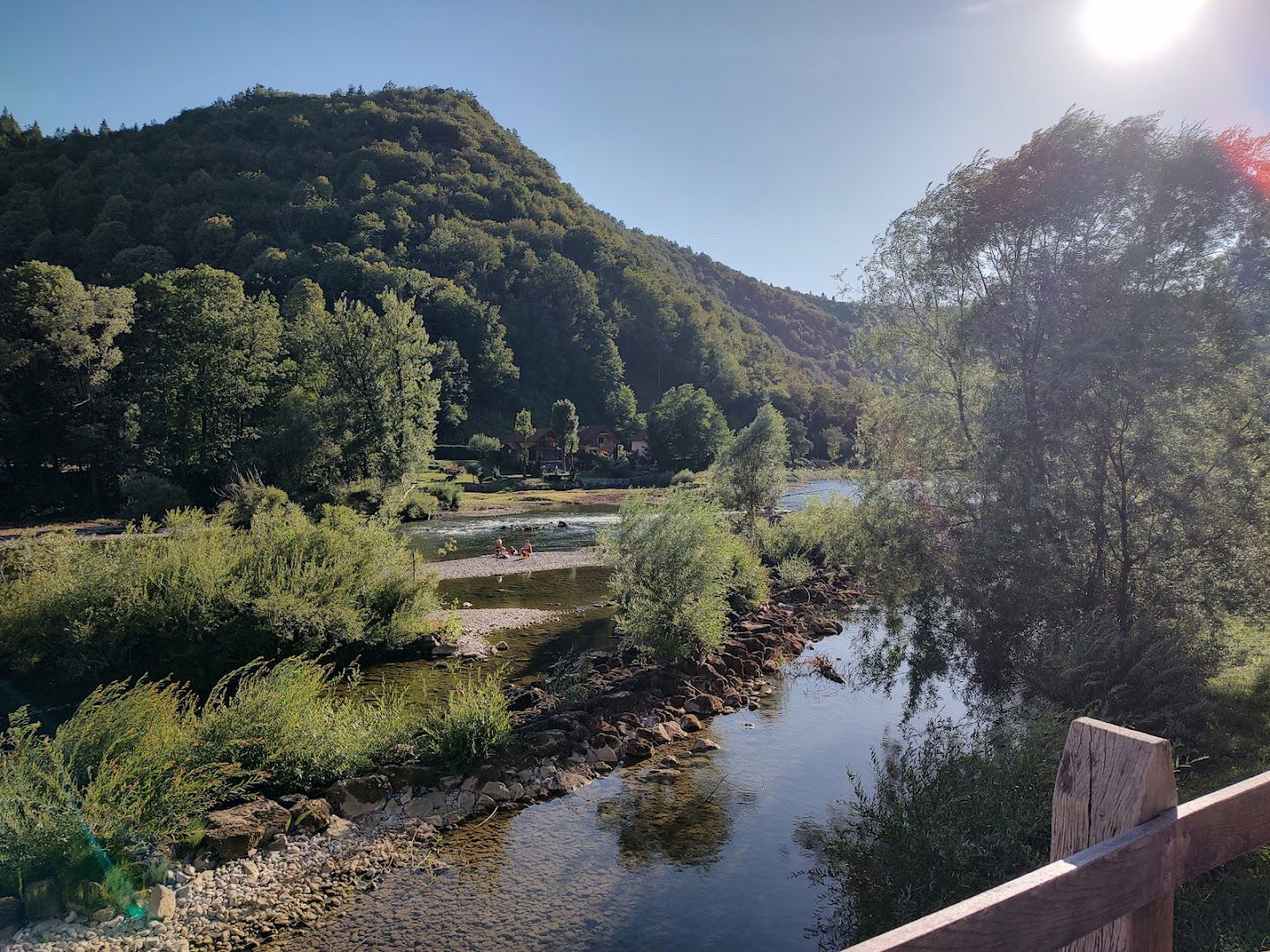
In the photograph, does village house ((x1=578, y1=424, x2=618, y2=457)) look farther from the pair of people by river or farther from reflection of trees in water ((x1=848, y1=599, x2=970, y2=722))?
reflection of trees in water ((x1=848, y1=599, x2=970, y2=722))

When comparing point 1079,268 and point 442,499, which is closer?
point 1079,268

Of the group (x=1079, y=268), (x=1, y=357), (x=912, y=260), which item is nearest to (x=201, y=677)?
(x=912, y=260)

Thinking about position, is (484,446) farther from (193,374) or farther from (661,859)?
(661,859)

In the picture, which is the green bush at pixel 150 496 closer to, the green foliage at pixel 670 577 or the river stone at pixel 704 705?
the green foliage at pixel 670 577

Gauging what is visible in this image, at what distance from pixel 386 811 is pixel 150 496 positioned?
121ft

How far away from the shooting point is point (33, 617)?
1476 cm

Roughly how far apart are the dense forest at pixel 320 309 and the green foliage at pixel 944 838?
10.0 m

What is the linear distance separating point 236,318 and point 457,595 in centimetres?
3347

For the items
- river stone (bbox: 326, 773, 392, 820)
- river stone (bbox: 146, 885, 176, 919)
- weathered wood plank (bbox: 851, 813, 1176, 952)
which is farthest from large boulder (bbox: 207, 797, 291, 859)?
weathered wood plank (bbox: 851, 813, 1176, 952)

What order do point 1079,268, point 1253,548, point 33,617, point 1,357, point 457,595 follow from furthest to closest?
point 1,357 < point 457,595 < point 33,617 < point 1079,268 < point 1253,548

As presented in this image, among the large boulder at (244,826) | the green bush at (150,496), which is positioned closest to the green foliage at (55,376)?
the green bush at (150,496)

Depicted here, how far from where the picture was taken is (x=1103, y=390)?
11.8 m

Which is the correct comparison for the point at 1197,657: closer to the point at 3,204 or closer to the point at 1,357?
the point at 1,357

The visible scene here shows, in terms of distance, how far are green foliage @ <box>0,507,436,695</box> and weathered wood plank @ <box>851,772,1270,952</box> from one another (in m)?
16.6
